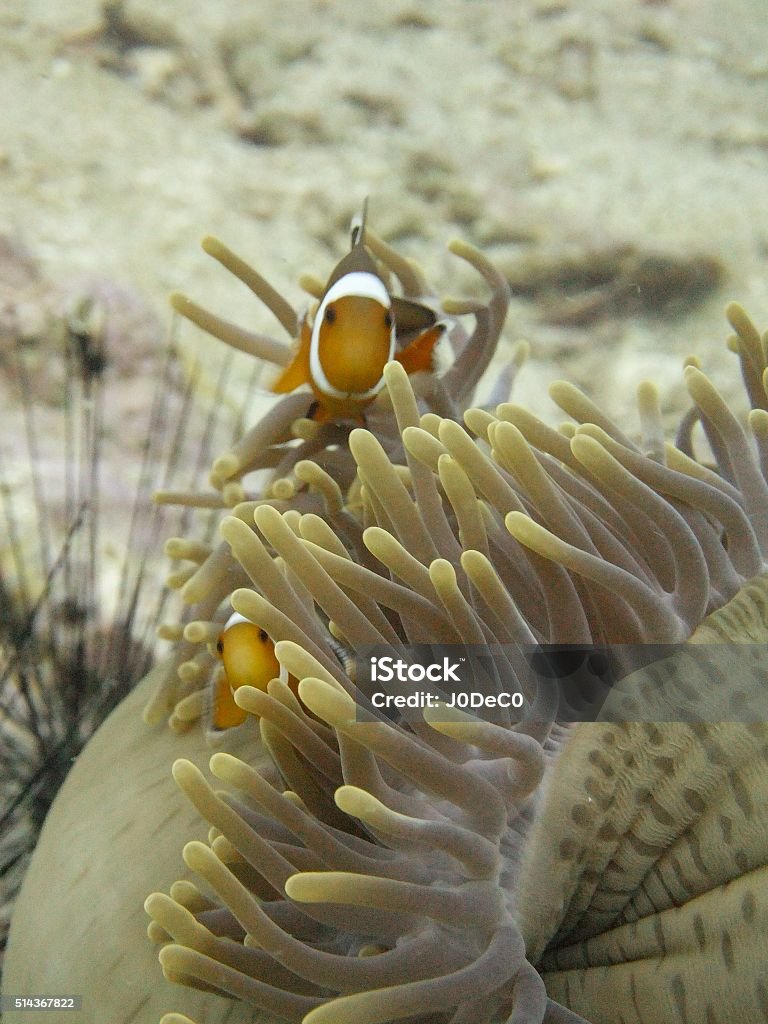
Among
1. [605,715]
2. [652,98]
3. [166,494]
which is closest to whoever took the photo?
[605,715]

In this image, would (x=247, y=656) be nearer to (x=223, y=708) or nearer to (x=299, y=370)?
(x=223, y=708)

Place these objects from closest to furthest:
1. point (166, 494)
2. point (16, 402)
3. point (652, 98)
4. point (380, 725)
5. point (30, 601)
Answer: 1. point (380, 725)
2. point (166, 494)
3. point (30, 601)
4. point (16, 402)
5. point (652, 98)

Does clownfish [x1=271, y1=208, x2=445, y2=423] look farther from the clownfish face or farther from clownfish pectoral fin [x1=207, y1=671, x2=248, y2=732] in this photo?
clownfish pectoral fin [x1=207, y1=671, x2=248, y2=732]

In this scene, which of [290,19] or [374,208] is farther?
[290,19]

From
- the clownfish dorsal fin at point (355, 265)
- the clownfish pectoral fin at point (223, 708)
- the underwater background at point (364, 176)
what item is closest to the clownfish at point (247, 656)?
the clownfish pectoral fin at point (223, 708)

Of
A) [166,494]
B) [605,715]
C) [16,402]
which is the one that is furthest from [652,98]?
[605,715]

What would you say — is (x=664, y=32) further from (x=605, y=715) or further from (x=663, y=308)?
(x=605, y=715)

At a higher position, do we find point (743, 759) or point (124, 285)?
point (743, 759)

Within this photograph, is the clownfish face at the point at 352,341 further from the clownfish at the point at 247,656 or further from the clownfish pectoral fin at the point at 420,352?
the clownfish at the point at 247,656

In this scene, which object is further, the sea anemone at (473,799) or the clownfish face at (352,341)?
the clownfish face at (352,341)
